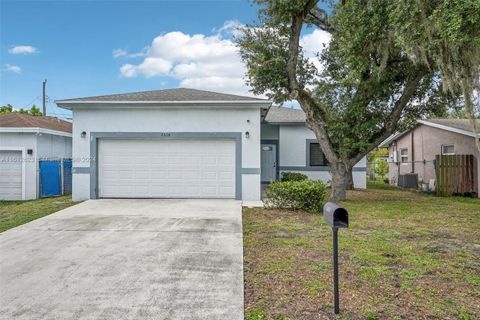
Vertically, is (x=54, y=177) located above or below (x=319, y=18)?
below

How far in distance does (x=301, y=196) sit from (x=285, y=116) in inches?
357

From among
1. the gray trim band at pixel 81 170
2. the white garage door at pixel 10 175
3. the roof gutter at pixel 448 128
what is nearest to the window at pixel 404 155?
the roof gutter at pixel 448 128

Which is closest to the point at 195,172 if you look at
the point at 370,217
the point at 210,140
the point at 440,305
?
the point at 210,140

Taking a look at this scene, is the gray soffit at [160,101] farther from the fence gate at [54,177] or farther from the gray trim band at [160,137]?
the fence gate at [54,177]

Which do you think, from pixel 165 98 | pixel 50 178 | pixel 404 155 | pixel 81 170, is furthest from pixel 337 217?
pixel 404 155

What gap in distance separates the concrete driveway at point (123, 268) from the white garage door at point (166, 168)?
3111mm

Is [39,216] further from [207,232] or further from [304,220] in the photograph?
[304,220]

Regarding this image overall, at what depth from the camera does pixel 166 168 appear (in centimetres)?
1112

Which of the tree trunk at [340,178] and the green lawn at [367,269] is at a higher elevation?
the tree trunk at [340,178]

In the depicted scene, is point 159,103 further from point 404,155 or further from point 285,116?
point 404,155

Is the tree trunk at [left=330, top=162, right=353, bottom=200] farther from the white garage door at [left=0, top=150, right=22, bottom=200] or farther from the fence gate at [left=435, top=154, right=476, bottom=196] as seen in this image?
the white garage door at [left=0, top=150, right=22, bottom=200]

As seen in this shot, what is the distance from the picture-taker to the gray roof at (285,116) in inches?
643

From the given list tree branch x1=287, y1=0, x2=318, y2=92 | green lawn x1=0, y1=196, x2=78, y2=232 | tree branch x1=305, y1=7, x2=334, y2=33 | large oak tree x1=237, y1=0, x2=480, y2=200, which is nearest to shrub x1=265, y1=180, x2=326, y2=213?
large oak tree x1=237, y1=0, x2=480, y2=200

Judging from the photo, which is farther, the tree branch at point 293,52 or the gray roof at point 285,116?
the gray roof at point 285,116
